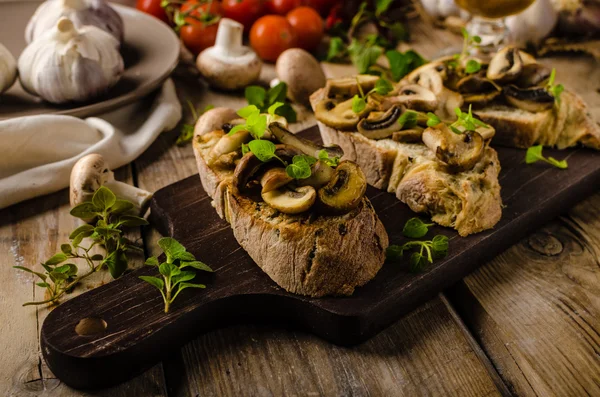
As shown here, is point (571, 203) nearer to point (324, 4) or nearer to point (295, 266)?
point (295, 266)

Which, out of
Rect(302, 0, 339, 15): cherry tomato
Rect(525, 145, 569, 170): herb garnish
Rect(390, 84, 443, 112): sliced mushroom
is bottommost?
Rect(302, 0, 339, 15): cherry tomato

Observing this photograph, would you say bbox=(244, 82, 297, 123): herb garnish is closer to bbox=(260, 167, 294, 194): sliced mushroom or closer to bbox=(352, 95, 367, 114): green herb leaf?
bbox=(352, 95, 367, 114): green herb leaf

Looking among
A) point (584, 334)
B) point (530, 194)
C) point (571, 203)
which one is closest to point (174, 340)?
point (584, 334)

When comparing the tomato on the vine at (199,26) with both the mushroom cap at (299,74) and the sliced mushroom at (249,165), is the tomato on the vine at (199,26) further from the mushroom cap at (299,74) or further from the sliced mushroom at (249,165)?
the sliced mushroom at (249,165)

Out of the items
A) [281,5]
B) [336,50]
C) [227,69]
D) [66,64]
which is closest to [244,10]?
[281,5]

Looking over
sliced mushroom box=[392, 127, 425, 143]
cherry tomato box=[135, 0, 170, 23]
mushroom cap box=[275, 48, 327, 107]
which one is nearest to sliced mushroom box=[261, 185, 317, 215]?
sliced mushroom box=[392, 127, 425, 143]
